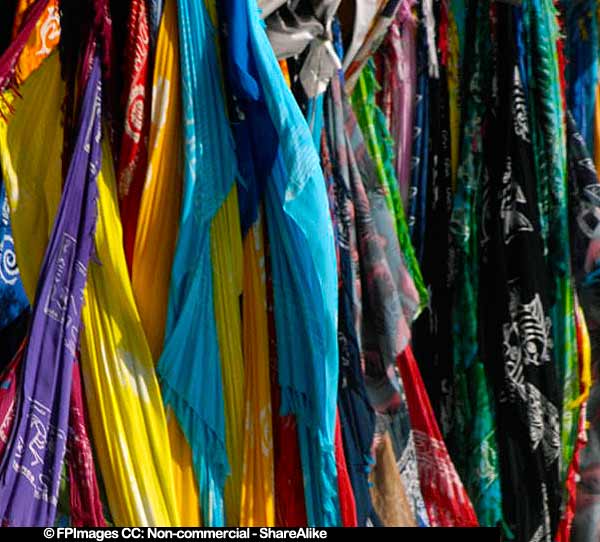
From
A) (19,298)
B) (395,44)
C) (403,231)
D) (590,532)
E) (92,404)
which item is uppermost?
(395,44)

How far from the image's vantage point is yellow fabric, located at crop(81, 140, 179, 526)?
1662 mm

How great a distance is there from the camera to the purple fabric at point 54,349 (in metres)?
1.60

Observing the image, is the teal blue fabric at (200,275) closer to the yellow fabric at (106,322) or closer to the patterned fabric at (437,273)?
the yellow fabric at (106,322)

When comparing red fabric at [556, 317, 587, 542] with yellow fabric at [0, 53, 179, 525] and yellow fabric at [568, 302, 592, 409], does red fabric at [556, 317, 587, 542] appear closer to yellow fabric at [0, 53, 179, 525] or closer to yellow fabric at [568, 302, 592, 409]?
yellow fabric at [568, 302, 592, 409]

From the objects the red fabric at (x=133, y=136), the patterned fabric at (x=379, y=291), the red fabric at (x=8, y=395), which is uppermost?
the red fabric at (x=133, y=136)

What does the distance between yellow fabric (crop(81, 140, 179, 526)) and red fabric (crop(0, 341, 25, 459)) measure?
0.33ft

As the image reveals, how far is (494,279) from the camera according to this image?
2.06 meters

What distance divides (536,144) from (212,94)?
0.64m

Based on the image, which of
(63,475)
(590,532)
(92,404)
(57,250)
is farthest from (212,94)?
(590,532)

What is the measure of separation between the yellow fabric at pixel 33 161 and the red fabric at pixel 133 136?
0.10 m

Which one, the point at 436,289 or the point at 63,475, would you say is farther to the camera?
the point at 436,289

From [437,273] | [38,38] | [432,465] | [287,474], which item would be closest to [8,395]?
[287,474]

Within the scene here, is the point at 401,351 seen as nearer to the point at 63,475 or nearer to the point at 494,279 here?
the point at 494,279

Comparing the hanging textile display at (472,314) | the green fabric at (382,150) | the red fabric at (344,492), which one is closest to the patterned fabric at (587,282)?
the hanging textile display at (472,314)
